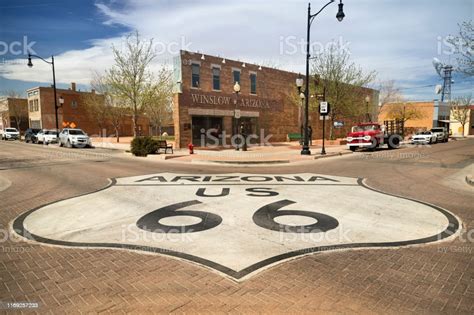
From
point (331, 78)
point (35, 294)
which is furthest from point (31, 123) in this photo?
point (35, 294)

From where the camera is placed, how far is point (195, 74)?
76.5 feet

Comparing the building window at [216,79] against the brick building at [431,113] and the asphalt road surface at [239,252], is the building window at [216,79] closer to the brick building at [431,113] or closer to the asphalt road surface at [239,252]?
the asphalt road surface at [239,252]

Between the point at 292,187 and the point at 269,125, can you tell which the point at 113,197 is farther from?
the point at 269,125

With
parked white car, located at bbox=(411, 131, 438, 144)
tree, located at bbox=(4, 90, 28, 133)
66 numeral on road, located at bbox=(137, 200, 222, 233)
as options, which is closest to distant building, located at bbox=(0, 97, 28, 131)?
tree, located at bbox=(4, 90, 28, 133)

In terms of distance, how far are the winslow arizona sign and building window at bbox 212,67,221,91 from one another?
1719 cm

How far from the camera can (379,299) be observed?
3.28 m

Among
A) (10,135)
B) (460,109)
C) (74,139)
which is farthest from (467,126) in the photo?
(10,135)

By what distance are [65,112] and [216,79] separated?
123 feet

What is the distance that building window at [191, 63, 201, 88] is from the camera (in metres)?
23.2

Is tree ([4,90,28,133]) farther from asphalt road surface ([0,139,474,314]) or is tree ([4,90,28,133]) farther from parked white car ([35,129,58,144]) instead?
asphalt road surface ([0,139,474,314])

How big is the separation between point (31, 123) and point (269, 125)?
48.5 m

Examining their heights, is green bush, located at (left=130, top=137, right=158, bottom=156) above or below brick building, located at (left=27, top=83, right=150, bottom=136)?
below

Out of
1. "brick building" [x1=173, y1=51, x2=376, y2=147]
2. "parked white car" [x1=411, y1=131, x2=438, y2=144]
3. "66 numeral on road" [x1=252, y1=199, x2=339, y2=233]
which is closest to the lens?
"66 numeral on road" [x1=252, y1=199, x2=339, y2=233]

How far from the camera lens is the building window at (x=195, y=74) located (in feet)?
76.1
